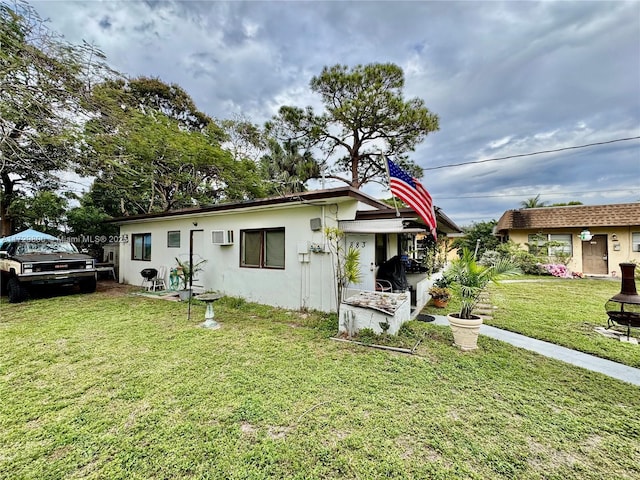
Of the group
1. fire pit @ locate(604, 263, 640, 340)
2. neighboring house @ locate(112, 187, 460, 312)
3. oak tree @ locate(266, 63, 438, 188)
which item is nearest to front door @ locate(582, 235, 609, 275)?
oak tree @ locate(266, 63, 438, 188)

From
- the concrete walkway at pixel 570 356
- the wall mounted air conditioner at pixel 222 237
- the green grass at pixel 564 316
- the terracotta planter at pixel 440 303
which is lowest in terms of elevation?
the concrete walkway at pixel 570 356

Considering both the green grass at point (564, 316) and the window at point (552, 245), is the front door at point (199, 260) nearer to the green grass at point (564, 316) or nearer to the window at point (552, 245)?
the green grass at point (564, 316)

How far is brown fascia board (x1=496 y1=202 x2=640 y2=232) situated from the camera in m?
13.3

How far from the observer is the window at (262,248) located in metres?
6.84

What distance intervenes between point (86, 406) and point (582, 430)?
4727mm

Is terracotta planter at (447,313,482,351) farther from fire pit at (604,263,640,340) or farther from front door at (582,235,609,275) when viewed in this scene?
front door at (582,235,609,275)

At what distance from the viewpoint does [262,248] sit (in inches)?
281

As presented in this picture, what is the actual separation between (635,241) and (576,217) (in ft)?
8.46

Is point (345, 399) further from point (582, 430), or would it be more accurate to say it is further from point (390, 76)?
point (390, 76)

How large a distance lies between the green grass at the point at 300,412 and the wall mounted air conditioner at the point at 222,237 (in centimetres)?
336

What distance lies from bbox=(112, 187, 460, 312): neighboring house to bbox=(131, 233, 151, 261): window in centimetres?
119

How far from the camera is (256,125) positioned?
1745 centimetres

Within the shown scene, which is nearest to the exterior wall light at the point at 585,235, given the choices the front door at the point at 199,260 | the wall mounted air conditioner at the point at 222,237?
the wall mounted air conditioner at the point at 222,237

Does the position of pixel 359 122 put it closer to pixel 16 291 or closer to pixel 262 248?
pixel 262 248
